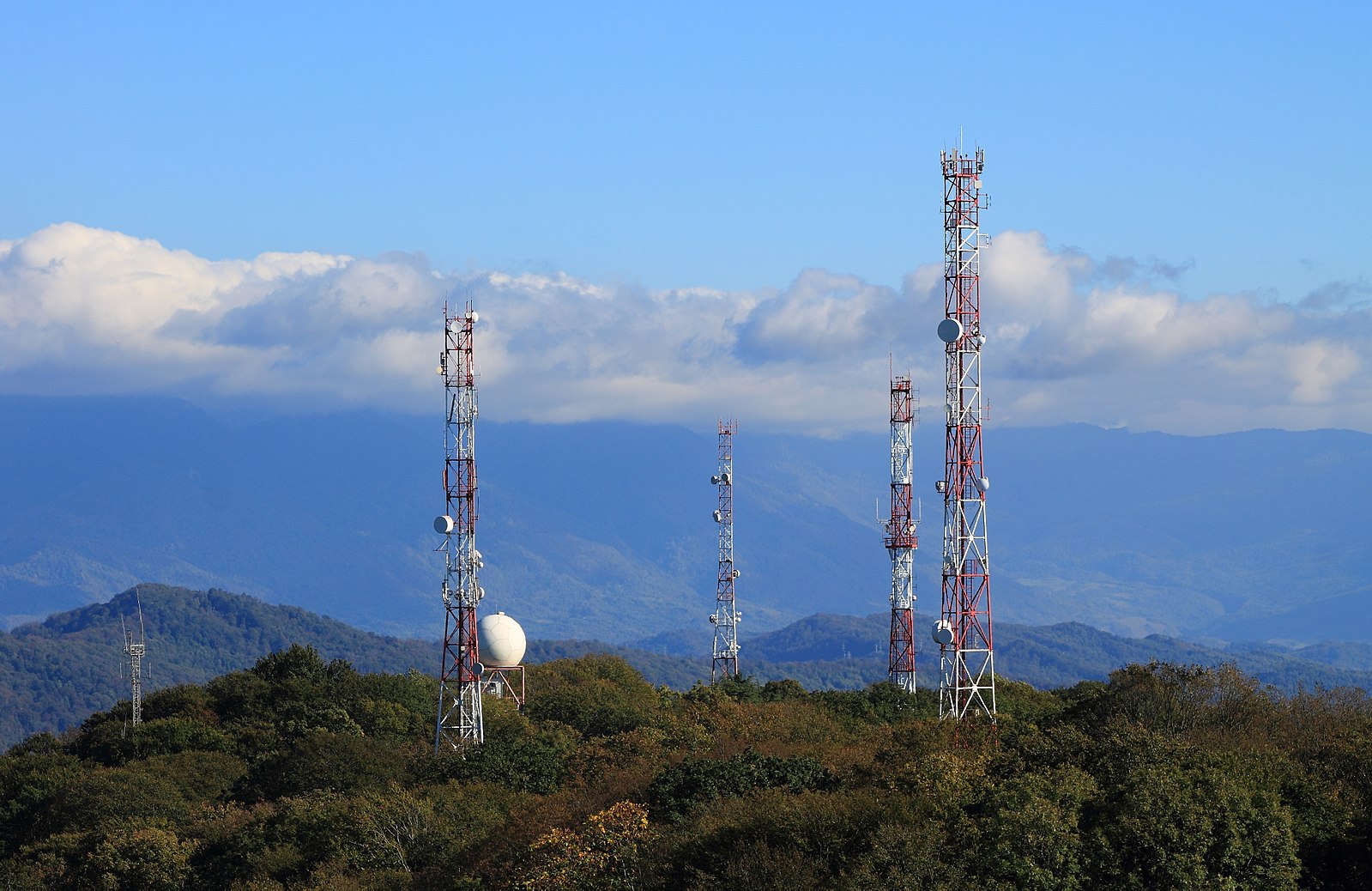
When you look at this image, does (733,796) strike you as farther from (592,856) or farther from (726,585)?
(726,585)

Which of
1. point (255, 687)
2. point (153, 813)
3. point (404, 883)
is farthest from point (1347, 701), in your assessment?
point (255, 687)

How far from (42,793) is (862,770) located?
3915 cm

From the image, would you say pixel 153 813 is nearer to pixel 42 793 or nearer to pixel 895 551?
pixel 42 793

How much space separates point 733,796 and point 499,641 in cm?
2465

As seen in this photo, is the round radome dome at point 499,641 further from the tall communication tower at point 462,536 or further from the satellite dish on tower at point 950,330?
the satellite dish on tower at point 950,330

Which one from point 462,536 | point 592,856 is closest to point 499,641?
point 462,536

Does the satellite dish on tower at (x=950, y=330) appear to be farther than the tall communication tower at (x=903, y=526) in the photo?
No

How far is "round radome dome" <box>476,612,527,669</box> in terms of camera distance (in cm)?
6381

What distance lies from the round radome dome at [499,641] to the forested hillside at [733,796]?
243 centimetres

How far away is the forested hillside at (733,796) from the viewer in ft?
109

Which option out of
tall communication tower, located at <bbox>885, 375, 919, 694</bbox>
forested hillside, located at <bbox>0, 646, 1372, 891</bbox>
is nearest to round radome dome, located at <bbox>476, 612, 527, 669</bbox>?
forested hillside, located at <bbox>0, 646, 1372, 891</bbox>

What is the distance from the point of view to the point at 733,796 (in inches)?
1593

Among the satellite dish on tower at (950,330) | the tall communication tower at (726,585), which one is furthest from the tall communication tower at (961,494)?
the tall communication tower at (726,585)

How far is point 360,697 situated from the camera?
80.0m
